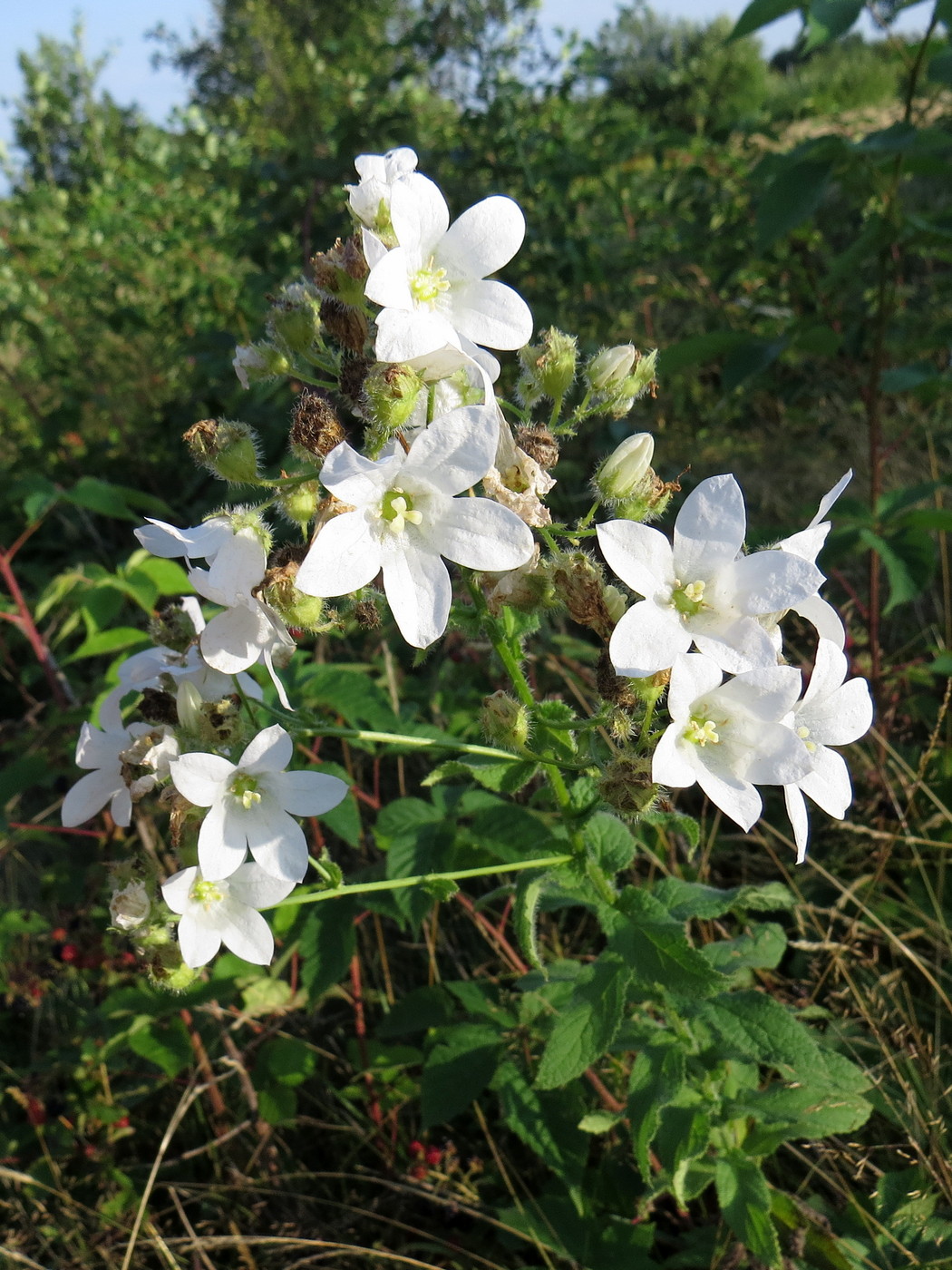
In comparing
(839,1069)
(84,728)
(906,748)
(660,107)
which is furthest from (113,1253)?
(660,107)

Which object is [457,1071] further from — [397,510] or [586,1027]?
[397,510]

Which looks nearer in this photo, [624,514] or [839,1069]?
[624,514]

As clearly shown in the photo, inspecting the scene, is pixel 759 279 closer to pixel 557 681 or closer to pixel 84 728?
pixel 557 681

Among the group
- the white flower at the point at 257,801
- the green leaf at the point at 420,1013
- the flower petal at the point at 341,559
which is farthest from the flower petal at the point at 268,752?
the green leaf at the point at 420,1013

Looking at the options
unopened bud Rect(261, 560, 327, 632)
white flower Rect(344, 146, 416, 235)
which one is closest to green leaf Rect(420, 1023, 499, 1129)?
unopened bud Rect(261, 560, 327, 632)

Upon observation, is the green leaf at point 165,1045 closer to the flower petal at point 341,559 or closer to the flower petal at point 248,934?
the flower petal at point 248,934

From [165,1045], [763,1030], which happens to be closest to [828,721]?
[763,1030]

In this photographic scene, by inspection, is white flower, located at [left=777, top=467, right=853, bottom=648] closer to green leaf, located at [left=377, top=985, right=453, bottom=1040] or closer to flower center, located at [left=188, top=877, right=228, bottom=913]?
flower center, located at [left=188, top=877, right=228, bottom=913]

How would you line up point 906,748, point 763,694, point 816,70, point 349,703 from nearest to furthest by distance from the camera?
point 763,694, point 349,703, point 906,748, point 816,70

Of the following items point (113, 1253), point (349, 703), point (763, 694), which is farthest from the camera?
point (113, 1253)
